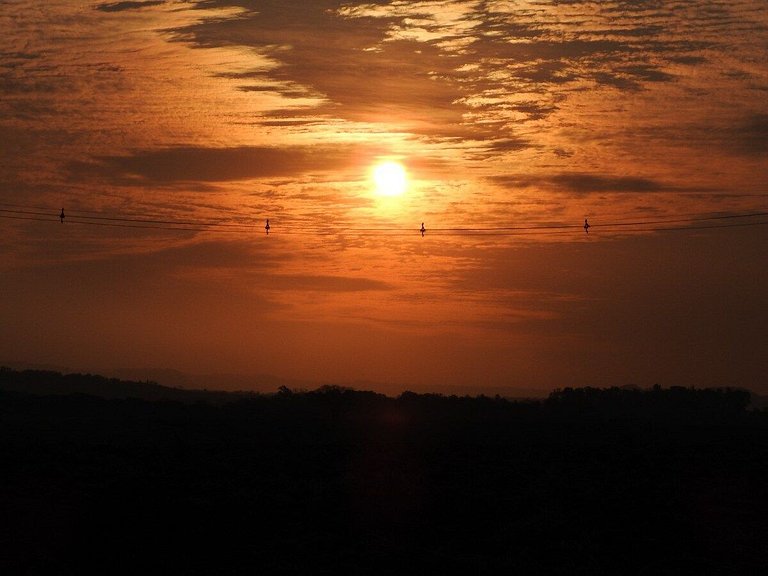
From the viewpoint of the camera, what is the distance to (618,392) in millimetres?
152875

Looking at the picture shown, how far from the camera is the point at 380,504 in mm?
44875

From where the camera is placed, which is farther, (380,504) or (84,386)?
(84,386)

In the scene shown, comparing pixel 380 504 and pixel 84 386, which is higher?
pixel 84 386

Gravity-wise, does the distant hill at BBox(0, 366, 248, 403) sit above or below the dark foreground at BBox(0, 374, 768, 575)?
above

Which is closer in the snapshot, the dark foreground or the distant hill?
the dark foreground

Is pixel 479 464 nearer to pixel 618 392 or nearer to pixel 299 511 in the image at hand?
pixel 299 511

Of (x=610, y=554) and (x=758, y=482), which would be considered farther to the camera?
(x=758, y=482)

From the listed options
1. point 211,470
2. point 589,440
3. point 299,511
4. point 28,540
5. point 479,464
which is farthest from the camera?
point 589,440

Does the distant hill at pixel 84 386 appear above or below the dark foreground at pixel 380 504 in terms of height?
above

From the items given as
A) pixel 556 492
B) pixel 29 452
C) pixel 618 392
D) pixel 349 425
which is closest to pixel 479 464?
pixel 556 492

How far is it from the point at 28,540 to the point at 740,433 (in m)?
73.7

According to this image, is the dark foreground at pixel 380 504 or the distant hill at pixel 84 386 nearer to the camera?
the dark foreground at pixel 380 504

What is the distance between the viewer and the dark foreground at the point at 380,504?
113 feet

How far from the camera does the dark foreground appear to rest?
34.4 metres
